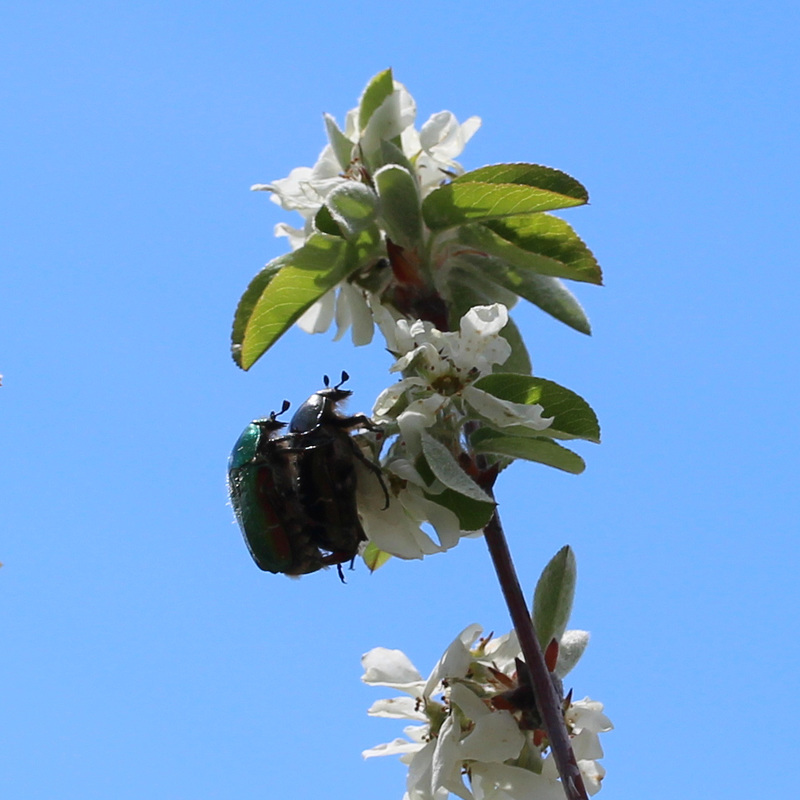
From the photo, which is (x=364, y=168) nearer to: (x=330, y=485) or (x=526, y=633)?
(x=330, y=485)

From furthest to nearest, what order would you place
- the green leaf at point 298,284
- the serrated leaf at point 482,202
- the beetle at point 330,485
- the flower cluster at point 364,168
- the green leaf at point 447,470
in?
the flower cluster at point 364,168
the green leaf at point 298,284
the serrated leaf at point 482,202
the beetle at point 330,485
the green leaf at point 447,470

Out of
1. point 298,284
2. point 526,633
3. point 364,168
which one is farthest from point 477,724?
point 364,168

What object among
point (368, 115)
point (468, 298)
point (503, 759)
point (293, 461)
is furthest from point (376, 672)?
point (368, 115)

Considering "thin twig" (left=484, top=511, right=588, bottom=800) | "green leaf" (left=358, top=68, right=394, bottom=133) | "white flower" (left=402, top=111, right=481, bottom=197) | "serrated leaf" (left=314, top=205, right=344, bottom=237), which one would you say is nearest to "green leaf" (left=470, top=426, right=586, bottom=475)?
"thin twig" (left=484, top=511, right=588, bottom=800)

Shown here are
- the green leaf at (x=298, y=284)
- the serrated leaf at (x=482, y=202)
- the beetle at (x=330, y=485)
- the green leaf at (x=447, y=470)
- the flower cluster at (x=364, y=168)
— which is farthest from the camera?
the flower cluster at (x=364, y=168)

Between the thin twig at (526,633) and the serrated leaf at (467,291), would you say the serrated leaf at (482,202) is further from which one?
the thin twig at (526,633)

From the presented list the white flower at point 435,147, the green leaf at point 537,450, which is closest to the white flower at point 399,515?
the green leaf at point 537,450
